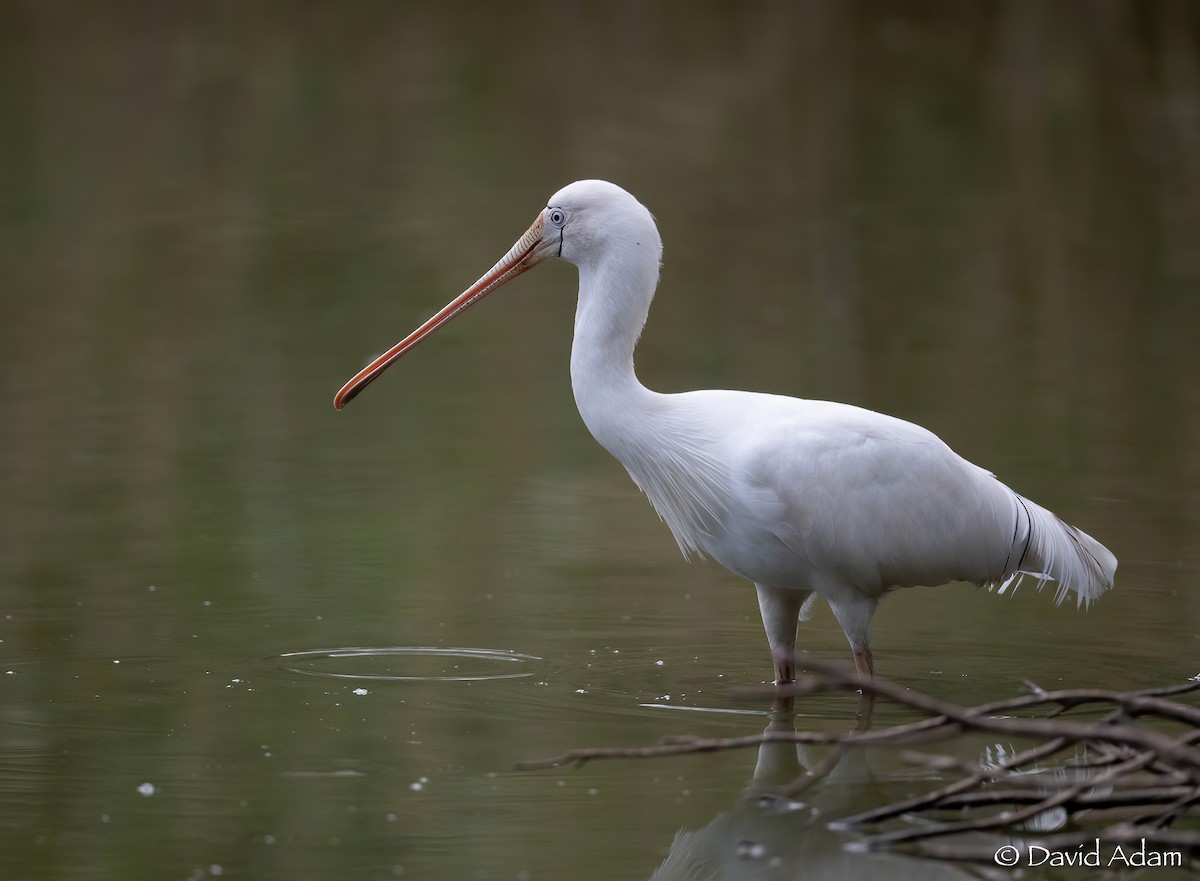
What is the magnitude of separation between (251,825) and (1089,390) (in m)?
8.84

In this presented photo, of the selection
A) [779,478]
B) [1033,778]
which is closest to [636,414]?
[779,478]

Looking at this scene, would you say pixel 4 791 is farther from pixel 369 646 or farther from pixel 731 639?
pixel 731 639

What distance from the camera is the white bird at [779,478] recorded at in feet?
24.0

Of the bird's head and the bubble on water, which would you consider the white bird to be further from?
the bubble on water

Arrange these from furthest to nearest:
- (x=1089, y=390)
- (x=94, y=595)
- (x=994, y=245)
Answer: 1. (x=994, y=245)
2. (x=1089, y=390)
3. (x=94, y=595)

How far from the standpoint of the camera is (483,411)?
13.1 meters

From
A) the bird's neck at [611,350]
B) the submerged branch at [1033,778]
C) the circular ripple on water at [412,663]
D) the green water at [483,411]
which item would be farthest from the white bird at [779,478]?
the submerged branch at [1033,778]

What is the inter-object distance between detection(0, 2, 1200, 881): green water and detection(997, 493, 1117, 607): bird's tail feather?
34 cm

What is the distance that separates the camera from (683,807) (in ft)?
21.1

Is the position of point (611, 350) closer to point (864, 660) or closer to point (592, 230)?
point (592, 230)

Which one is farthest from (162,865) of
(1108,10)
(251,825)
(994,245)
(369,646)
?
(1108,10)

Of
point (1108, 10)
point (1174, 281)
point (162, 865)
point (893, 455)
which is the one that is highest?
point (1108, 10)

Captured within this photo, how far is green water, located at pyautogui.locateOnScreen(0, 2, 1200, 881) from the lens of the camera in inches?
261

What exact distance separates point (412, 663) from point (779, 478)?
5.47 feet
